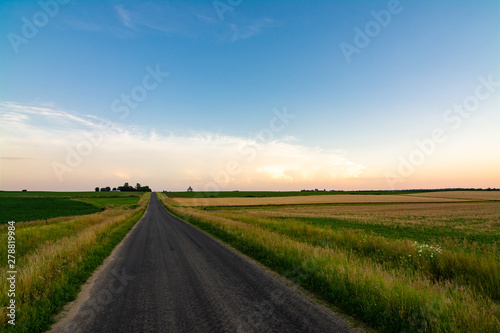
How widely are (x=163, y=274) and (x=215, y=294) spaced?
3.09 meters

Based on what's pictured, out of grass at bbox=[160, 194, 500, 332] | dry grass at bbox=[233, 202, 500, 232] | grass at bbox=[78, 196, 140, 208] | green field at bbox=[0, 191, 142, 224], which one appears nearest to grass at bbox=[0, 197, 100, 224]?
green field at bbox=[0, 191, 142, 224]

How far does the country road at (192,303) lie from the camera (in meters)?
4.86

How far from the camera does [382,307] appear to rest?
17.2 feet

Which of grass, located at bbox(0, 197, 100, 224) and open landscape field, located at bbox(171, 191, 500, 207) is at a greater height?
grass, located at bbox(0, 197, 100, 224)

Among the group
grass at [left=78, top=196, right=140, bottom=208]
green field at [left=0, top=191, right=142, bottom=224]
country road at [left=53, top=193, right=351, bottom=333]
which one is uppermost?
country road at [left=53, top=193, right=351, bottom=333]

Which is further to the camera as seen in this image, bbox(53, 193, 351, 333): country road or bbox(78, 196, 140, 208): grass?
bbox(78, 196, 140, 208): grass

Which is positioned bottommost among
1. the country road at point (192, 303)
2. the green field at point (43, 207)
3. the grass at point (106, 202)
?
the grass at point (106, 202)

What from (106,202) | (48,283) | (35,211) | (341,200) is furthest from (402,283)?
(106,202)

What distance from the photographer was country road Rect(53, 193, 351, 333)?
4.86 m

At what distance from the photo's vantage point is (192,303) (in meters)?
5.93

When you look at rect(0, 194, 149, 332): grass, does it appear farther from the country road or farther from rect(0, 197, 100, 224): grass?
rect(0, 197, 100, 224): grass

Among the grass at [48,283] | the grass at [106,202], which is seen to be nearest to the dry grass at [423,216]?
the grass at [48,283]

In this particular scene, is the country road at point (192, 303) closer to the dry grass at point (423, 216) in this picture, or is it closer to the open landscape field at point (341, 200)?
the dry grass at point (423, 216)

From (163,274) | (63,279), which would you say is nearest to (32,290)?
(63,279)
